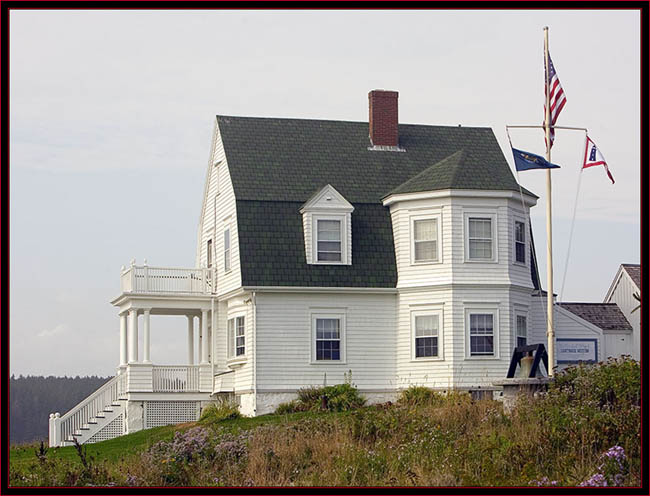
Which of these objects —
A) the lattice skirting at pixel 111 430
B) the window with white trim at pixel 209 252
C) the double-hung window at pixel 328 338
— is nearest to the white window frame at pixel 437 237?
the double-hung window at pixel 328 338

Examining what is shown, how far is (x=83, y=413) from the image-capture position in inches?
1474

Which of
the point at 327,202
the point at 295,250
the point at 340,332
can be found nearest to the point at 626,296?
the point at 340,332

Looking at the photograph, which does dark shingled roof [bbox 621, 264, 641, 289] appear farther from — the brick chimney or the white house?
the brick chimney

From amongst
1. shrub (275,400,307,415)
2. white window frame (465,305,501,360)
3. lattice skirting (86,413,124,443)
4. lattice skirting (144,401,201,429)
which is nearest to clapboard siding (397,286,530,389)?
white window frame (465,305,501,360)

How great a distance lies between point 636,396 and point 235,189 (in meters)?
16.9


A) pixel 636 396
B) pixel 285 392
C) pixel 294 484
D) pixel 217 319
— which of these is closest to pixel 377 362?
pixel 285 392

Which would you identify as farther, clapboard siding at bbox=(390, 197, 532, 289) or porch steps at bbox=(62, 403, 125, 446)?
porch steps at bbox=(62, 403, 125, 446)

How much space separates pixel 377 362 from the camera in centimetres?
3541

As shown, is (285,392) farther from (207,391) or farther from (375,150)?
(375,150)

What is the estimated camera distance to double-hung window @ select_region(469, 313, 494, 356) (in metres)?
34.5

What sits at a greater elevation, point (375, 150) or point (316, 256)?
point (375, 150)

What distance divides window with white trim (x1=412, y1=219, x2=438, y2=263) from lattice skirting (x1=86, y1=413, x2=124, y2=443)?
432 inches

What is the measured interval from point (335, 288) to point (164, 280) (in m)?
6.24

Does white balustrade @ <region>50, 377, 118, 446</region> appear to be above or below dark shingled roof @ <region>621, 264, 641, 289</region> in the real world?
below
